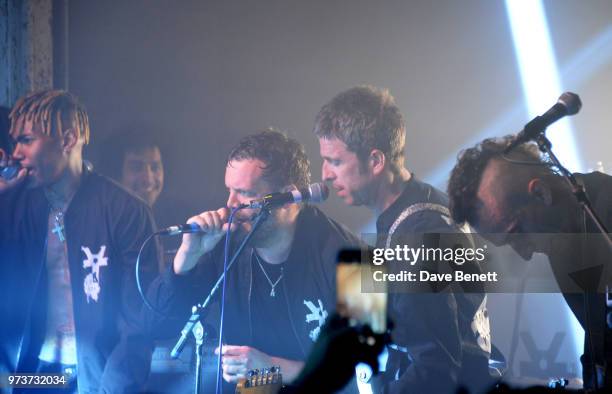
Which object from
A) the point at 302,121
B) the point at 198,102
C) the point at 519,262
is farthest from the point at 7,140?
the point at 519,262

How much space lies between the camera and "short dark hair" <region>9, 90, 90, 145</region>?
3.86 metres

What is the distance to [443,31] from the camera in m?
3.77

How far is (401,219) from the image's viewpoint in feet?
11.2

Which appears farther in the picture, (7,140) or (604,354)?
(7,140)

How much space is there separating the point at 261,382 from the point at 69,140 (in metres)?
1.74

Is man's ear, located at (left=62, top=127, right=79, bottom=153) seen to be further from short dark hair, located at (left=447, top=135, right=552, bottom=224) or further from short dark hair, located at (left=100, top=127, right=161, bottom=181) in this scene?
short dark hair, located at (left=447, top=135, right=552, bottom=224)

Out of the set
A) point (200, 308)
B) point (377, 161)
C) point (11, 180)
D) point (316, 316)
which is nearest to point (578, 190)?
point (377, 161)

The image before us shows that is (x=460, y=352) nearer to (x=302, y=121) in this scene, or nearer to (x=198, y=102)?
(x=302, y=121)

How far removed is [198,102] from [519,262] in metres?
1.90

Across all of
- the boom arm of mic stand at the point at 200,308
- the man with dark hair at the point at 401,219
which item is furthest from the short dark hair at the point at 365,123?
the boom arm of mic stand at the point at 200,308

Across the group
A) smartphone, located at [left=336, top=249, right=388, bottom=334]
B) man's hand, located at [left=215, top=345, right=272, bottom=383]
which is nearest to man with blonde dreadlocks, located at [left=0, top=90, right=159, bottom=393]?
man's hand, located at [left=215, top=345, right=272, bottom=383]

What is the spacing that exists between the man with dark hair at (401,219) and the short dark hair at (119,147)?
39.3 inches

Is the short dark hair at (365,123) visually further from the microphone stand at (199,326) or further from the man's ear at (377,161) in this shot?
the microphone stand at (199,326)

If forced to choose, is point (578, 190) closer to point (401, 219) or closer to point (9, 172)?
point (401, 219)
